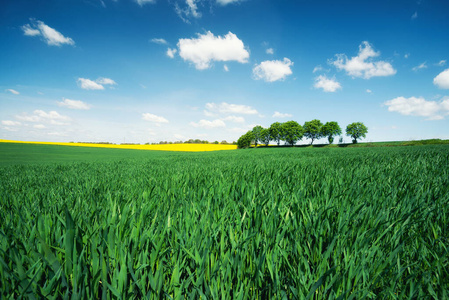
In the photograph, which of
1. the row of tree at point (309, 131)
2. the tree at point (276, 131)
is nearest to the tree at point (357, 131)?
the row of tree at point (309, 131)

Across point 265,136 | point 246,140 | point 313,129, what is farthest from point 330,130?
point 246,140

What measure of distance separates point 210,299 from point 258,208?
0.73 meters

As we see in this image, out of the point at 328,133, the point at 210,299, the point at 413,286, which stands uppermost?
the point at 328,133

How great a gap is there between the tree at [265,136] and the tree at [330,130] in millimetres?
24364

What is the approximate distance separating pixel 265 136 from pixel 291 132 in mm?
13640

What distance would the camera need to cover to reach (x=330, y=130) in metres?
81.0

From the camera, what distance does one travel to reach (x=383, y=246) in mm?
1044

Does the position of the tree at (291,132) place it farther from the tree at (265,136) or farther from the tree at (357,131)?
the tree at (357,131)

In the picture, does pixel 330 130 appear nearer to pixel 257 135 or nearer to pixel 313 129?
pixel 313 129

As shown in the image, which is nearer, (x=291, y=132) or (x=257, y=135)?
(x=291, y=132)

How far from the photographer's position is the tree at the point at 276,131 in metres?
82.2

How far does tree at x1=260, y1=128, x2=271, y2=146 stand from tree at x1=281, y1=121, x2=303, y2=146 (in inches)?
331

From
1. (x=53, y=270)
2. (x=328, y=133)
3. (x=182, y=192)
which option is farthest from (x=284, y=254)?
(x=328, y=133)

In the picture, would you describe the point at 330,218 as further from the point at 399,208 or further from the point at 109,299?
the point at 109,299
